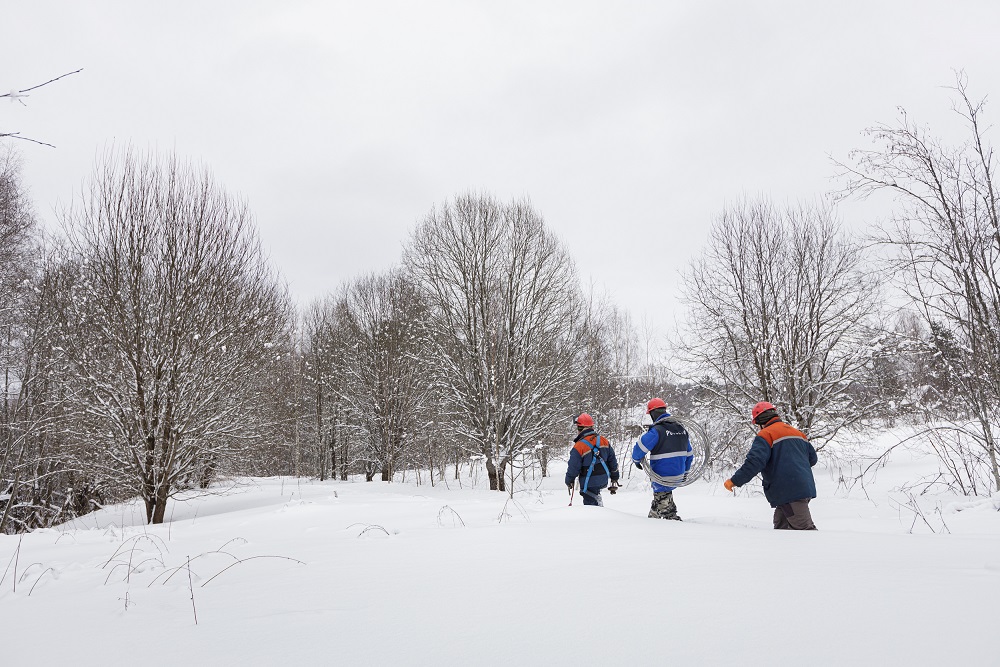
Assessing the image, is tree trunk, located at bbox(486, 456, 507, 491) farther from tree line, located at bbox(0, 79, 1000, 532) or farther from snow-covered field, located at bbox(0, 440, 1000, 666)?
snow-covered field, located at bbox(0, 440, 1000, 666)

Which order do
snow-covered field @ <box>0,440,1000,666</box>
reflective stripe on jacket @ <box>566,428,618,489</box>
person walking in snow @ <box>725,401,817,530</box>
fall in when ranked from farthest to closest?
reflective stripe on jacket @ <box>566,428,618,489</box>
person walking in snow @ <box>725,401,817,530</box>
snow-covered field @ <box>0,440,1000,666</box>

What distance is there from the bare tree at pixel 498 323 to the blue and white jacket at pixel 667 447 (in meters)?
10.4

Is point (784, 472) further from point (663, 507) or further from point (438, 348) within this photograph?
point (438, 348)

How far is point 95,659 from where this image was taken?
1.82 meters

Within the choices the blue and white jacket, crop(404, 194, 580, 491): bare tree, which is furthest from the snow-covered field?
crop(404, 194, 580, 491): bare tree

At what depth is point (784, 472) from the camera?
533cm

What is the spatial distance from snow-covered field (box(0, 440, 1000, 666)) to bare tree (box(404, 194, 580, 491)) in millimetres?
13013

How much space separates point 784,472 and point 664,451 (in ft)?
4.44

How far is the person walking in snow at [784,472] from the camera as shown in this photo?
529cm

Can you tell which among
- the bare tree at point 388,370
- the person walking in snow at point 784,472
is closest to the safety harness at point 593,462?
the person walking in snow at point 784,472

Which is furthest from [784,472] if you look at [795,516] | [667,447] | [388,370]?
[388,370]

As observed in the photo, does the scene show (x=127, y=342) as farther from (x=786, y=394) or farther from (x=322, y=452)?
(x=322, y=452)

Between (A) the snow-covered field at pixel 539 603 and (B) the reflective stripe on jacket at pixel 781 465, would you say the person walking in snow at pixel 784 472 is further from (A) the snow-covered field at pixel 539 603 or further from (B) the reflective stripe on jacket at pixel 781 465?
(A) the snow-covered field at pixel 539 603

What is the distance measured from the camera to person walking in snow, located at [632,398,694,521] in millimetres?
6340
